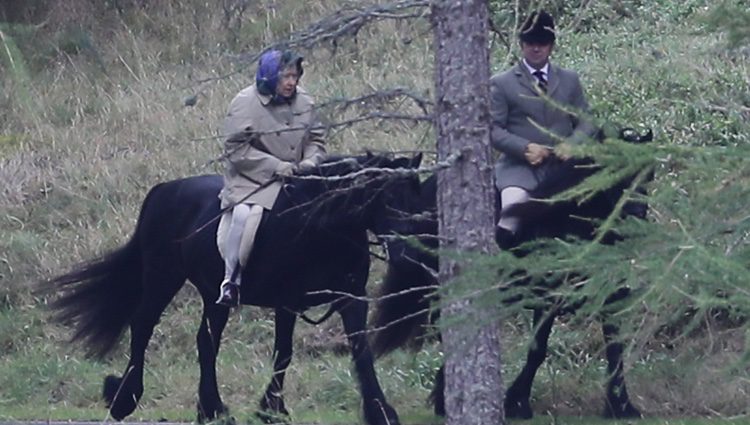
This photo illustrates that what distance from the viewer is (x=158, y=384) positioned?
43.9 feet

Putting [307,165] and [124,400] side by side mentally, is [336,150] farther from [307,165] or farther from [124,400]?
[307,165]

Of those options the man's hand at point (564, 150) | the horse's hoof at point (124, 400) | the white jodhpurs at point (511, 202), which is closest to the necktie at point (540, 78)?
the white jodhpurs at point (511, 202)

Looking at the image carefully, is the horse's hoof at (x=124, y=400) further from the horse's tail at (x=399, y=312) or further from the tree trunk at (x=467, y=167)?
the tree trunk at (x=467, y=167)

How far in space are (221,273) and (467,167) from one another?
179 inches

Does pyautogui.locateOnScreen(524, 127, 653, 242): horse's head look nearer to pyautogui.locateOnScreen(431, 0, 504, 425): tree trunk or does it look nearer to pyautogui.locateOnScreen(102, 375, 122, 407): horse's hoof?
pyautogui.locateOnScreen(431, 0, 504, 425): tree trunk

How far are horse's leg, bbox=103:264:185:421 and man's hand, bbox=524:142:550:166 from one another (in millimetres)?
3300

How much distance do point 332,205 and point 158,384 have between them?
4237 mm

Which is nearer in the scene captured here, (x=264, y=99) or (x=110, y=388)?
(x=264, y=99)

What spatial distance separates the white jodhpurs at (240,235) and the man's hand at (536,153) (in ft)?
6.67

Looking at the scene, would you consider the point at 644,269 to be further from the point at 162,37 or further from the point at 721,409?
the point at 162,37

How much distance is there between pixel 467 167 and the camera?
6426 millimetres

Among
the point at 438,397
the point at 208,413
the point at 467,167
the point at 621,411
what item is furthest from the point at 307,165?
the point at 467,167

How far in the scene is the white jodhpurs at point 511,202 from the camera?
31.1 feet

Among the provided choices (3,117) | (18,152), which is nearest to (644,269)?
(18,152)
